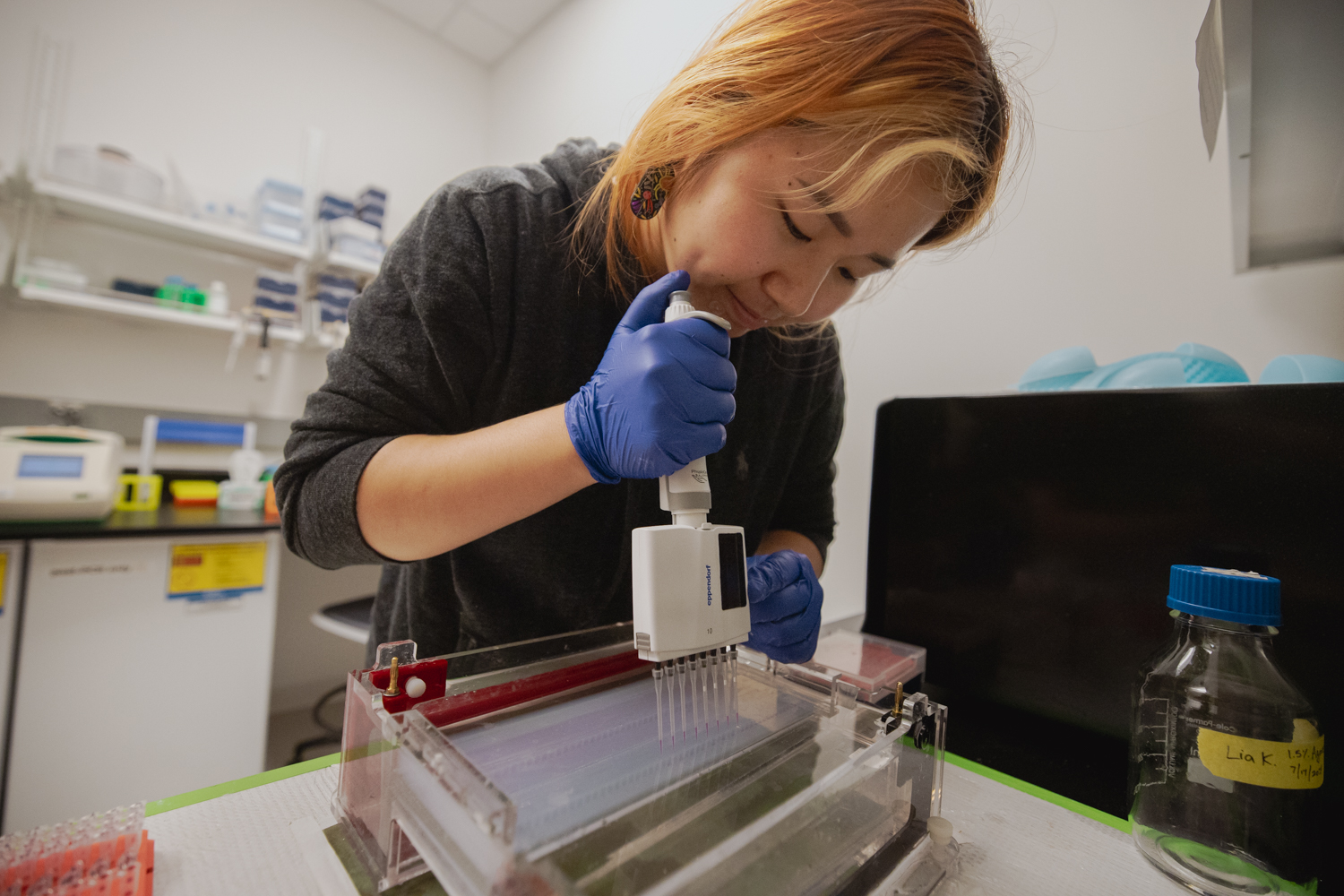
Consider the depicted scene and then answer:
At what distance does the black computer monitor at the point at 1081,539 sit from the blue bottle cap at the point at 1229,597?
19 cm

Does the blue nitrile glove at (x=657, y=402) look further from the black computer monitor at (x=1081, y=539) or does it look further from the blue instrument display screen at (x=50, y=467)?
the blue instrument display screen at (x=50, y=467)

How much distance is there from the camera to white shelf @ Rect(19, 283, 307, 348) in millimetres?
1854

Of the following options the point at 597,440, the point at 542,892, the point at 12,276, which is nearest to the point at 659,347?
the point at 597,440

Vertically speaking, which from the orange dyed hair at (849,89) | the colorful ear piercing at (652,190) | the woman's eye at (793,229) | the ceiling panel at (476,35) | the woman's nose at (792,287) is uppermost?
the ceiling panel at (476,35)

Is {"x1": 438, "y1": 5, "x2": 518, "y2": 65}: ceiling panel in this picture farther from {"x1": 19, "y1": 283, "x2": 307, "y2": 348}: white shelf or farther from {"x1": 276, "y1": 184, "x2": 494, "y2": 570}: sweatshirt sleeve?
{"x1": 276, "y1": 184, "x2": 494, "y2": 570}: sweatshirt sleeve

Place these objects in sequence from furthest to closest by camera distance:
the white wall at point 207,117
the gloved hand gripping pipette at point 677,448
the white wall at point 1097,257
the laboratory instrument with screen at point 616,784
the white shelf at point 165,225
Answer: the white wall at point 207,117 < the white shelf at point 165,225 < the white wall at point 1097,257 < the gloved hand gripping pipette at point 677,448 < the laboratory instrument with screen at point 616,784

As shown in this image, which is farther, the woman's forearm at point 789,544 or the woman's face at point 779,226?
the woman's forearm at point 789,544

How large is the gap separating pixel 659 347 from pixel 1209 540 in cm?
70

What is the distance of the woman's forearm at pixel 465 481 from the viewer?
600 millimetres

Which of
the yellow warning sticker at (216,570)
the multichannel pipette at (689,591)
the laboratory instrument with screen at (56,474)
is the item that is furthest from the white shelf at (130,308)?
the multichannel pipette at (689,591)

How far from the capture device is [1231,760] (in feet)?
1.67

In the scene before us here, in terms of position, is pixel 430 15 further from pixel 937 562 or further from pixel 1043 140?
pixel 937 562

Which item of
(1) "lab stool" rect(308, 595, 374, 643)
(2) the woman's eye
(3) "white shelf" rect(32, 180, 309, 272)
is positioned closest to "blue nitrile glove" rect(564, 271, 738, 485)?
(2) the woman's eye

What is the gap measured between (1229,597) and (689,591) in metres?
0.49
